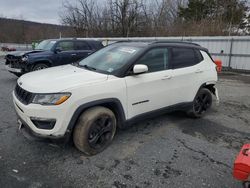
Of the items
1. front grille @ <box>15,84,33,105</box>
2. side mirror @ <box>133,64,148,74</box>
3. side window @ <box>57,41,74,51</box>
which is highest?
side window @ <box>57,41,74,51</box>

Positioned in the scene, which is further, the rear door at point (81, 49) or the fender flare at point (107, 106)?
the rear door at point (81, 49)

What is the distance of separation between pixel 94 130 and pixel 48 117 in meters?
0.70

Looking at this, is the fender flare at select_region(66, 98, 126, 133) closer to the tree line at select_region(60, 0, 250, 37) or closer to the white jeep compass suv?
the white jeep compass suv

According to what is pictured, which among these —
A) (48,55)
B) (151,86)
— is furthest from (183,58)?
(48,55)

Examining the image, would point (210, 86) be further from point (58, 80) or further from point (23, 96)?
point (23, 96)

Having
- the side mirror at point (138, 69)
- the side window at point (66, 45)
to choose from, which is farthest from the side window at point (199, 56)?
the side window at point (66, 45)

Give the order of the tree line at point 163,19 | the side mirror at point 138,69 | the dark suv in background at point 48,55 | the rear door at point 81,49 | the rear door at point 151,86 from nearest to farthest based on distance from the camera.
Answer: the side mirror at point 138,69 → the rear door at point 151,86 → the dark suv in background at point 48,55 → the rear door at point 81,49 → the tree line at point 163,19

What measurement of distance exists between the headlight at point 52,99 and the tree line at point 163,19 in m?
16.5

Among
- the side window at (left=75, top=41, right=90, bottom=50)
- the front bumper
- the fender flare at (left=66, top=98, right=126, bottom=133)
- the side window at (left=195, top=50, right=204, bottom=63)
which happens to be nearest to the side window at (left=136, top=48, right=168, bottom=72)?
the fender flare at (left=66, top=98, right=126, bottom=133)

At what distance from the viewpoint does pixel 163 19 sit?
26188 mm

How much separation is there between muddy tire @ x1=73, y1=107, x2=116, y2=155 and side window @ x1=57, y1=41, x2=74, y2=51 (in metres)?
6.70

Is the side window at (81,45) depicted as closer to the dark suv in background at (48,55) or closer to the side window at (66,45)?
the dark suv in background at (48,55)

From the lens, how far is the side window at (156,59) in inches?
148

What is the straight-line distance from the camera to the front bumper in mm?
2801
